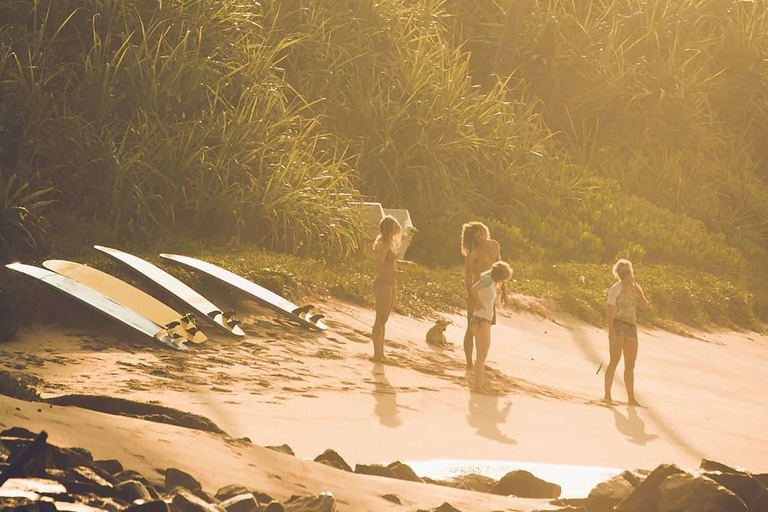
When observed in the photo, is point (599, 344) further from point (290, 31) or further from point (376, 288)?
point (290, 31)

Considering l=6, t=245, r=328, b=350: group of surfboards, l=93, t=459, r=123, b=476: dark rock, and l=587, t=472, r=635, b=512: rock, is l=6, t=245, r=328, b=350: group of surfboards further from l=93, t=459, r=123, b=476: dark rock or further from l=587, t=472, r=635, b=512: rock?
l=587, t=472, r=635, b=512: rock

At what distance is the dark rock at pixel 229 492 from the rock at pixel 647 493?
1973 mm

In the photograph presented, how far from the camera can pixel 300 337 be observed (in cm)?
1137

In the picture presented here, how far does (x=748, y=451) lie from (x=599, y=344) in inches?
197

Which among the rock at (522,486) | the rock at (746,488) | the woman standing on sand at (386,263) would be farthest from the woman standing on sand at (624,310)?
the rock at (746,488)

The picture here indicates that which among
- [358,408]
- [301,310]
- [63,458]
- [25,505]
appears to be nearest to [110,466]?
A: [63,458]

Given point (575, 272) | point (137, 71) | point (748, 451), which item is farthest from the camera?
point (575, 272)

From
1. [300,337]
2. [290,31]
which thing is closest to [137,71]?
[290,31]

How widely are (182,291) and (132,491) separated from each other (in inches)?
259

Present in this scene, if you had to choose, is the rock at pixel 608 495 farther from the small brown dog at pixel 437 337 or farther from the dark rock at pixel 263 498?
the small brown dog at pixel 437 337

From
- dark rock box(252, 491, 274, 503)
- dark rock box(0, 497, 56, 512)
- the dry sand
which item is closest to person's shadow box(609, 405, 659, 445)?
the dry sand

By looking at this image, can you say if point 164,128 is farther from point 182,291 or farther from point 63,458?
point 63,458

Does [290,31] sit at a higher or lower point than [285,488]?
higher

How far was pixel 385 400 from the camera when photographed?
956cm
